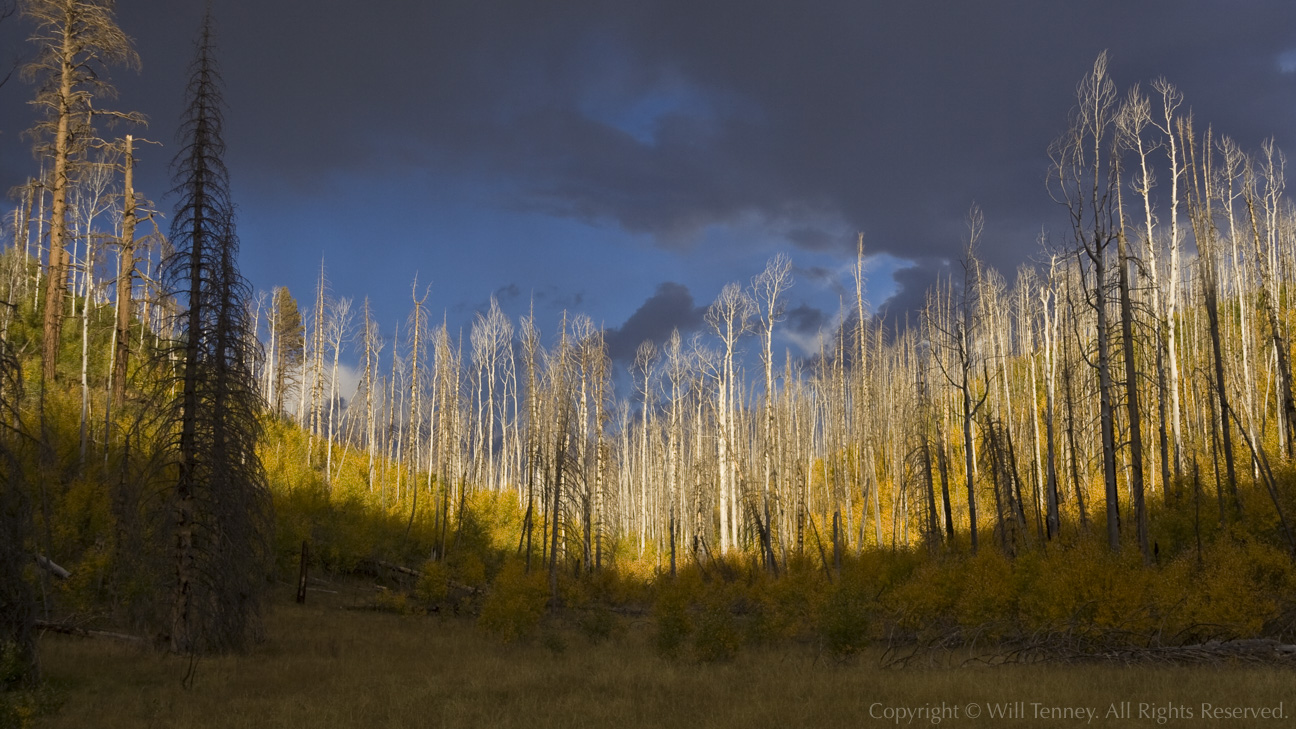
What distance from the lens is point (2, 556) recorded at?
10.3 metres

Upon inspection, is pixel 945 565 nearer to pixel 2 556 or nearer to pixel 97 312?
pixel 2 556

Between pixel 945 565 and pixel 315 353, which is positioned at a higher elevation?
pixel 315 353

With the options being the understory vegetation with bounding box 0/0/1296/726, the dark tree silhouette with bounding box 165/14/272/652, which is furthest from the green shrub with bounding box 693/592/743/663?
the dark tree silhouette with bounding box 165/14/272/652

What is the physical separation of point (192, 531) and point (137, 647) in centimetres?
264

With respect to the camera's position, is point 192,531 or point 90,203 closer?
point 192,531

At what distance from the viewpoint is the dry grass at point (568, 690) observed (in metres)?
9.91

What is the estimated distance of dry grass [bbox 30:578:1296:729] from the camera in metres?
9.91

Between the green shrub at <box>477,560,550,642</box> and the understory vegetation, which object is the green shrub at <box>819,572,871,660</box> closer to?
the understory vegetation

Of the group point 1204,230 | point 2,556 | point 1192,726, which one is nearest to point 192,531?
point 2,556
